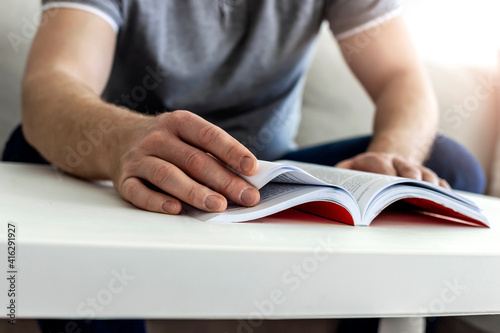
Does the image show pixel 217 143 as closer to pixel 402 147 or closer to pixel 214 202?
pixel 214 202

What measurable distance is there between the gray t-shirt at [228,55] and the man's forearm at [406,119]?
19cm

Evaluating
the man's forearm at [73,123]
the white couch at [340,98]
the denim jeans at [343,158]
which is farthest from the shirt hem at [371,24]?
the man's forearm at [73,123]

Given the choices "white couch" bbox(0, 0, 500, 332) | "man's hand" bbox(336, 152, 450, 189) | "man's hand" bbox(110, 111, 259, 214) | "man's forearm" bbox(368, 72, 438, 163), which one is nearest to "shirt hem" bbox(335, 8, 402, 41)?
"man's forearm" bbox(368, 72, 438, 163)

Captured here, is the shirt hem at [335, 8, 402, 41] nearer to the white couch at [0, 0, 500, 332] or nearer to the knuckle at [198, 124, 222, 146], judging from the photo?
the white couch at [0, 0, 500, 332]

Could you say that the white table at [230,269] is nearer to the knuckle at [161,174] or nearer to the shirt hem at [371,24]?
the knuckle at [161,174]

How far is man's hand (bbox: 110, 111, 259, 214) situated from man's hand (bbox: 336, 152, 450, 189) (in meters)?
0.28

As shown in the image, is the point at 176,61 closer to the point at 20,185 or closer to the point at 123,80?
the point at 123,80

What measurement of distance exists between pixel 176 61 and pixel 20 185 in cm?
59

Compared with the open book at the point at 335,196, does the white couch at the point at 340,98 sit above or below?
below

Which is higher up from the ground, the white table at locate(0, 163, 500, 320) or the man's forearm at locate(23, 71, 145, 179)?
the white table at locate(0, 163, 500, 320)

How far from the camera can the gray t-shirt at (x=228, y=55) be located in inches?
43.9

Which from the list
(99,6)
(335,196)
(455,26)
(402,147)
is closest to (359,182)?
(335,196)

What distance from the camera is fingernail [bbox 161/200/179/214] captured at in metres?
0.50

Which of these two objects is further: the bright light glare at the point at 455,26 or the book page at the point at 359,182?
the bright light glare at the point at 455,26
